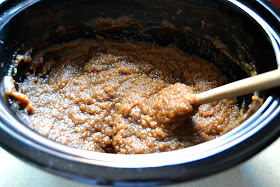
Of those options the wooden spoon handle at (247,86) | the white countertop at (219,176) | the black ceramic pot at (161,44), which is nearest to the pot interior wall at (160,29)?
the black ceramic pot at (161,44)

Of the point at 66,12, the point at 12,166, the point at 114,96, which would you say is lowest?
the point at 12,166

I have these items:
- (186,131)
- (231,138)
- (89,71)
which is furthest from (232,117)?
(89,71)

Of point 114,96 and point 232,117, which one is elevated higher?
point 232,117

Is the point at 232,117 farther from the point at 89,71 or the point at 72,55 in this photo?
the point at 72,55

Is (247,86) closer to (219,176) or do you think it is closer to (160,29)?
(219,176)

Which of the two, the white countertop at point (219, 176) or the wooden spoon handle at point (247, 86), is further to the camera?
the white countertop at point (219, 176)

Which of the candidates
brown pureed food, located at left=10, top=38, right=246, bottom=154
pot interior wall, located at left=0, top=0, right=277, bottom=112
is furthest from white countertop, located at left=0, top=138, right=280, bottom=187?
pot interior wall, located at left=0, top=0, right=277, bottom=112

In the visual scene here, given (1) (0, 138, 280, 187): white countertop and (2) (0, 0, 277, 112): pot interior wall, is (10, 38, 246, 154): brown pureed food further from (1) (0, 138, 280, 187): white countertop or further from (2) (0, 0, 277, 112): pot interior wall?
(1) (0, 138, 280, 187): white countertop

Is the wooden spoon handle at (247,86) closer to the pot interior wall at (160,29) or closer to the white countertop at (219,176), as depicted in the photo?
the pot interior wall at (160,29)
